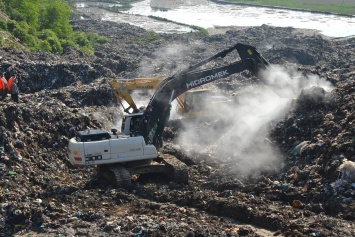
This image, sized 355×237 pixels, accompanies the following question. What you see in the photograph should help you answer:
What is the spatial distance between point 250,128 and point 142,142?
17.3ft

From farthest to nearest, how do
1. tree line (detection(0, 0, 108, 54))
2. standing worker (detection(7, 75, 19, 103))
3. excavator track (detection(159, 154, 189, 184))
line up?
1. tree line (detection(0, 0, 108, 54))
2. standing worker (detection(7, 75, 19, 103))
3. excavator track (detection(159, 154, 189, 184))

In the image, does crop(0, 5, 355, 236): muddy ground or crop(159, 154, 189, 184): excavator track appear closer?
crop(0, 5, 355, 236): muddy ground

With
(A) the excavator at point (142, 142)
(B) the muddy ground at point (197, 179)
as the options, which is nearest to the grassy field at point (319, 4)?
(B) the muddy ground at point (197, 179)

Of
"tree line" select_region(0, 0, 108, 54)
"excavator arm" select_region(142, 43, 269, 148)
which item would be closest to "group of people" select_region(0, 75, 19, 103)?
"excavator arm" select_region(142, 43, 269, 148)

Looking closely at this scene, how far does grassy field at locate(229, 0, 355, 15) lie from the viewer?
75312 mm

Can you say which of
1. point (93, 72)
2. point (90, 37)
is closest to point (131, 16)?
point (90, 37)

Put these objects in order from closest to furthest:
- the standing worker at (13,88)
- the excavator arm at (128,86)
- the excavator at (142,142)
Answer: the excavator at (142,142) < the excavator arm at (128,86) < the standing worker at (13,88)

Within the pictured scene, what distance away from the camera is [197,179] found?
15656 millimetres

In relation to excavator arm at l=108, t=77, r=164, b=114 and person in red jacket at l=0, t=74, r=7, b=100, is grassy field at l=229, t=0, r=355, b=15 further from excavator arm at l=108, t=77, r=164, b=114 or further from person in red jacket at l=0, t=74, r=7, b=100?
person in red jacket at l=0, t=74, r=7, b=100

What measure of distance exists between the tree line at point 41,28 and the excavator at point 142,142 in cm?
2055

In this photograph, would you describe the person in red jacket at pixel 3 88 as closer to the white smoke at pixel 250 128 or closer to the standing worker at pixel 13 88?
the standing worker at pixel 13 88

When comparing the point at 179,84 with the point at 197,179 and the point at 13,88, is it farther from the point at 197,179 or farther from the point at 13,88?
the point at 13,88

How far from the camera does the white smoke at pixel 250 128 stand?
1659 centimetres

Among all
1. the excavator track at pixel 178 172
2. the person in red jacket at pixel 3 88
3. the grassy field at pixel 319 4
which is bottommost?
the excavator track at pixel 178 172
